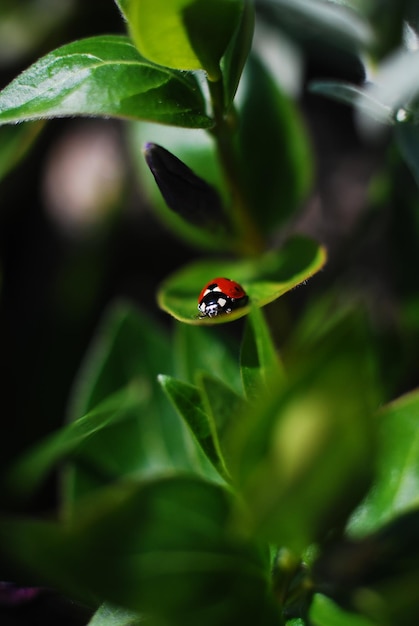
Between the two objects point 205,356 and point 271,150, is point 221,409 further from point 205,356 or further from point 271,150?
point 271,150

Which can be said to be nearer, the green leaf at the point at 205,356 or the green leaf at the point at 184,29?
the green leaf at the point at 184,29

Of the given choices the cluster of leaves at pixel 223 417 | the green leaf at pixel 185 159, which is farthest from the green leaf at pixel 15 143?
the green leaf at pixel 185 159

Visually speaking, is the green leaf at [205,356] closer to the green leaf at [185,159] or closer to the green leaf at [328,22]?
the green leaf at [185,159]

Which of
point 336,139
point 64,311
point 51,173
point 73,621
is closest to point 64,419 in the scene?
point 64,311

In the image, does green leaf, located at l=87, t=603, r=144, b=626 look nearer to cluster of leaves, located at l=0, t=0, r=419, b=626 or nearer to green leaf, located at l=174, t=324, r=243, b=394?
cluster of leaves, located at l=0, t=0, r=419, b=626

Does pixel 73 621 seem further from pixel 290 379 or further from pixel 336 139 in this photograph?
pixel 336 139

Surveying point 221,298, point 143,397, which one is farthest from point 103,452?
point 221,298
